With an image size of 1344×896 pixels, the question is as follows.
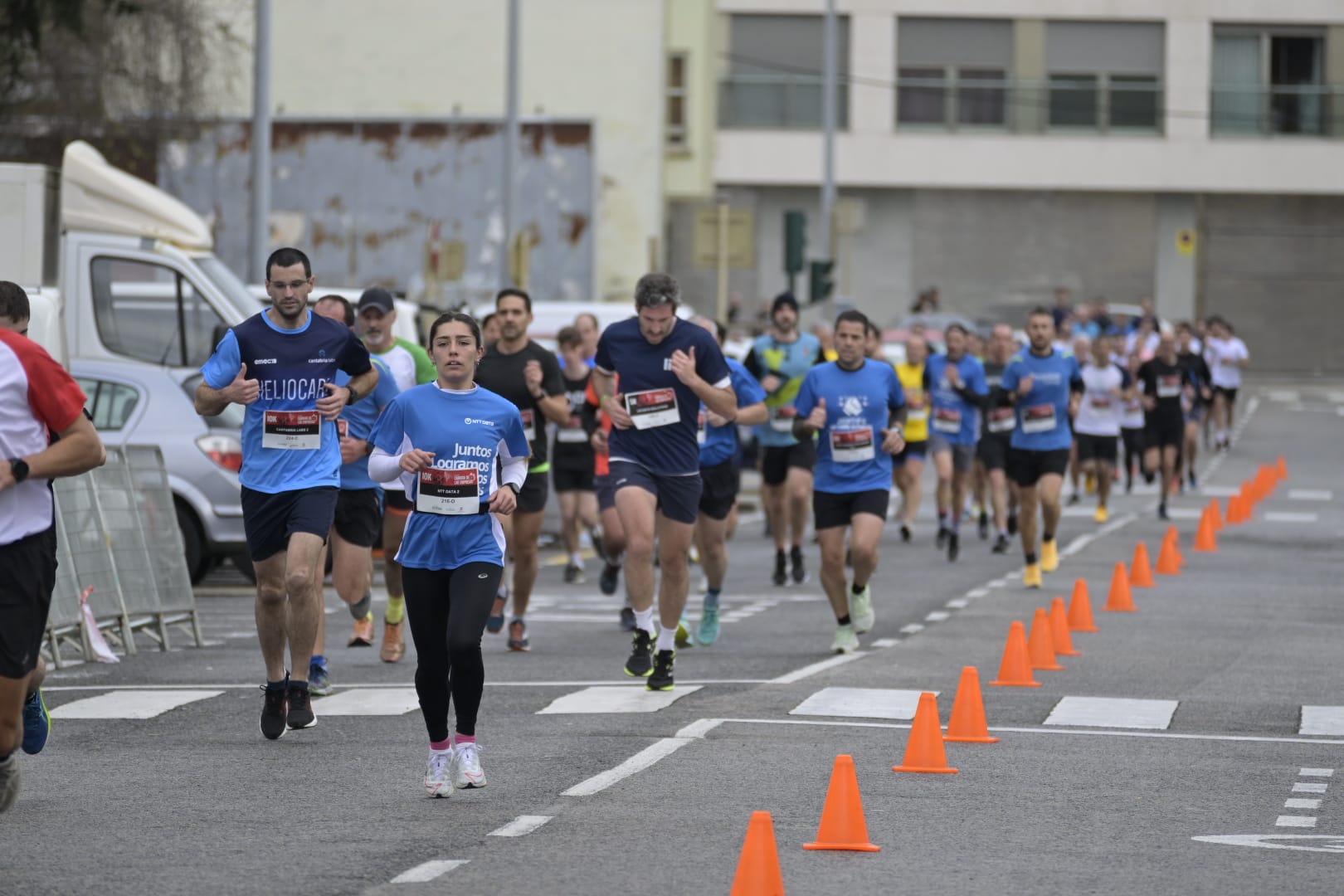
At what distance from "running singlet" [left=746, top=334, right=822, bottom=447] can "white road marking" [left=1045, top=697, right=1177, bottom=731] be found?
7161 millimetres

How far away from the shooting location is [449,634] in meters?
9.16

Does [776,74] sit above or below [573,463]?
above

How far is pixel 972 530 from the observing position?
86.7 ft

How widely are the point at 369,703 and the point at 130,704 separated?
118 cm

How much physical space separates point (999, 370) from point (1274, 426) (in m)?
21.4

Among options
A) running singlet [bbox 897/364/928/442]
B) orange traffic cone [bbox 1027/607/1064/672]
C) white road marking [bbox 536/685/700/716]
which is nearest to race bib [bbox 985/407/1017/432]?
running singlet [bbox 897/364/928/442]

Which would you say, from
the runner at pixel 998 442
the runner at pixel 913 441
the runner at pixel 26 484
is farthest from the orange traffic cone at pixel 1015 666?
the runner at pixel 913 441

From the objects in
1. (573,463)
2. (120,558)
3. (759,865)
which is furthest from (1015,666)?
(573,463)

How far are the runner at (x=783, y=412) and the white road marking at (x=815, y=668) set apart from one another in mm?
4897

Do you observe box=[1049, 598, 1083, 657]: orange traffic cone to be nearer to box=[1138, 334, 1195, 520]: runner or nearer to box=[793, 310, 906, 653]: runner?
box=[793, 310, 906, 653]: runner

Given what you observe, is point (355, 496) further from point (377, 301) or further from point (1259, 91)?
point (1259, 91)

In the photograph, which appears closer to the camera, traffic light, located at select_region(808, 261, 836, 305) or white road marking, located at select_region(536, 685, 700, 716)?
white road marking, located at select_region(536, 685, 700, 716)

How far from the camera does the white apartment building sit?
193 feet

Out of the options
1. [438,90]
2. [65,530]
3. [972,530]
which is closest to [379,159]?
[438,90]
